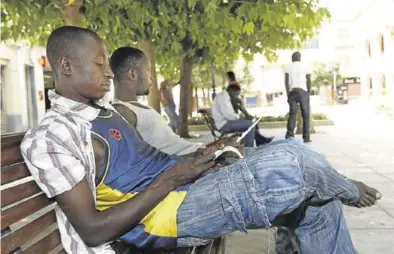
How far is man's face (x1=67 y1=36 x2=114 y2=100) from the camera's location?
240cm

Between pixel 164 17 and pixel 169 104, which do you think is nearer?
pixel 164 17

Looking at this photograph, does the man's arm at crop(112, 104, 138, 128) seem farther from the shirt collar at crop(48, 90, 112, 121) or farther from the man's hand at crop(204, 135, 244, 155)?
the shirt collar at crop(48, 90, 112, 121)

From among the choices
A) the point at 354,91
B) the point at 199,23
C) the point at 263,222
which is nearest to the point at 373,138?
the point at 199,23

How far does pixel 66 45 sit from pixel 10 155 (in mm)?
629

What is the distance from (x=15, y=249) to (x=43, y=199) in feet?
0.96

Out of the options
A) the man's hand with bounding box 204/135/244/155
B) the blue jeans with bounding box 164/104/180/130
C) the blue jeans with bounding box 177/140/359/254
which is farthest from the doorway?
the blue jeans with bounding box 177/140/359/254

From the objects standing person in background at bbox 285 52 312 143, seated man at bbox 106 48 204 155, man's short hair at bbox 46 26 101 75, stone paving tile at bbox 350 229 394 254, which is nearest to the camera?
man's short hair at bbox 46 26 101 75

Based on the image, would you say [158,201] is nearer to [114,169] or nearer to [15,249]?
[114,169]

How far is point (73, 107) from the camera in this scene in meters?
2.35

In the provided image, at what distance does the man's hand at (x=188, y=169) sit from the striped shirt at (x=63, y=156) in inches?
13.4

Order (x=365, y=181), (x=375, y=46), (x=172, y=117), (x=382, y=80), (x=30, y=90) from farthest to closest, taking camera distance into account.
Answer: (x=375, y=46) < (x=382, y=80) < (x=30, y=90) < (x=172, y=117) < (x=365, y=181)

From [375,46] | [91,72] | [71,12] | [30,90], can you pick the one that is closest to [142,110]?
[91,72]

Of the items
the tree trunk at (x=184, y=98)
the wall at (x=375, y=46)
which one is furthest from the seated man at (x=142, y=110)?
the wall at (x=375, y=46)

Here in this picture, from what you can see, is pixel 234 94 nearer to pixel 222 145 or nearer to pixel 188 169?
pixel 222 145
